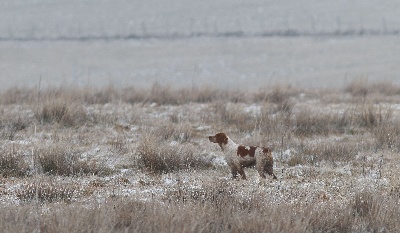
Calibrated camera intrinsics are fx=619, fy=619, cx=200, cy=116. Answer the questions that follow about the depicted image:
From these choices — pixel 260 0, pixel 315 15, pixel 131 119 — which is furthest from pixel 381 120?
pixel 260 0

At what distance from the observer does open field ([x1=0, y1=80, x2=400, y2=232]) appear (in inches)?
164

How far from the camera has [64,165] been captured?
619 cm

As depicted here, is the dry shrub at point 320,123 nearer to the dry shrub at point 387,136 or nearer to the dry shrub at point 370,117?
the dry shrub at point 370,117

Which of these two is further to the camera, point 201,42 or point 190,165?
point 201,42

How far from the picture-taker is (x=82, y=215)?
4004 millimetres

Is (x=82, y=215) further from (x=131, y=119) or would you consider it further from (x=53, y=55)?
(x=53, y=55)

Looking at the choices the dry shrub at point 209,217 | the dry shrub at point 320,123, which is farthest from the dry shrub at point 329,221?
the dry shrub at point 320,123

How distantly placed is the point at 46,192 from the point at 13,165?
1.45 metres

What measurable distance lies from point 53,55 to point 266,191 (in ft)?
48.4

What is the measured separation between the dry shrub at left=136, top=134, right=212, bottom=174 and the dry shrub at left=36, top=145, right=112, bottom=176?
0.40 m

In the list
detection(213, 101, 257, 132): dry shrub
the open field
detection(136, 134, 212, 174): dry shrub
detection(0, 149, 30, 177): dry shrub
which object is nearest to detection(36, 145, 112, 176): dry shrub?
the open field

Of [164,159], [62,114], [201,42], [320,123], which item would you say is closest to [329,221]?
[164,159]

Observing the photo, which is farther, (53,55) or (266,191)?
(53,55)

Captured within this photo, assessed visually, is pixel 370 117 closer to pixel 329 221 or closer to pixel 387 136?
pixel 387 136
